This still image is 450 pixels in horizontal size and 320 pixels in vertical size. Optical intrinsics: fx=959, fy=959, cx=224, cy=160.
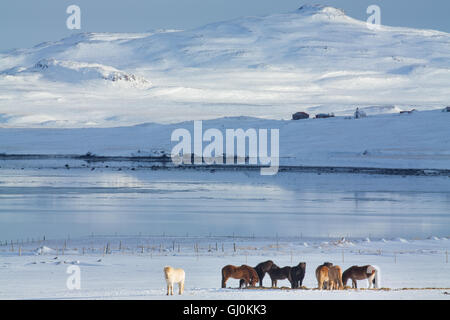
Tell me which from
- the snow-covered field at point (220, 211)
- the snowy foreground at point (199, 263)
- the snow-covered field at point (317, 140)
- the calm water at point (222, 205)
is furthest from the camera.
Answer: the snow-covered field at point (317, 140)

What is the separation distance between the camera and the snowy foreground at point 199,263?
13945 mm

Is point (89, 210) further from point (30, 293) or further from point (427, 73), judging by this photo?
point (427, 73)

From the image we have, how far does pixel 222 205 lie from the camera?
111 feet

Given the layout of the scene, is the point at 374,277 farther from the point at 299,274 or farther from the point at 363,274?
the point at 299,274

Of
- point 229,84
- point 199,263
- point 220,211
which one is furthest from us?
point 229,84

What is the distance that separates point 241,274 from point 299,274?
95 centimetres

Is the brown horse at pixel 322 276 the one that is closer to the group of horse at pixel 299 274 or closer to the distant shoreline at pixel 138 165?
the group of horse at pixel 299 274

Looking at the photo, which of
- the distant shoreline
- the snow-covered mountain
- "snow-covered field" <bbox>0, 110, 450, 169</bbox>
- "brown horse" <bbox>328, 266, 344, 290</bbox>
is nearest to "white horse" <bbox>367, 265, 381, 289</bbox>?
"brown horse" <bbox>328, 266, 344, 290</bbox>

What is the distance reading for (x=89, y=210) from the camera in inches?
1223

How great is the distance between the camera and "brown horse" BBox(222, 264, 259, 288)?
15.0 m

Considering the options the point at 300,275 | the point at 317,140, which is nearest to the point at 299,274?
the point at 300,275

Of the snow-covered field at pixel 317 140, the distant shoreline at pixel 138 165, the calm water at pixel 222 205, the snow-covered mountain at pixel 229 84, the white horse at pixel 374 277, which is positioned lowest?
the white horse at pixel 374 277

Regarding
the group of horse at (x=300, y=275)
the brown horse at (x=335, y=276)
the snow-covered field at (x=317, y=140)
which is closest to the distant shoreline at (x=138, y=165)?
the snow-covered field at (x=317, y=140)

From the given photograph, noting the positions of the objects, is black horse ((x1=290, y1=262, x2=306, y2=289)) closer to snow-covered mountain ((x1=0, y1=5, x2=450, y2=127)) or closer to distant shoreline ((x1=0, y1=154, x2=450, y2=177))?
distant shoreline ((x1=0, y1=154, x2=450, y2=177))
